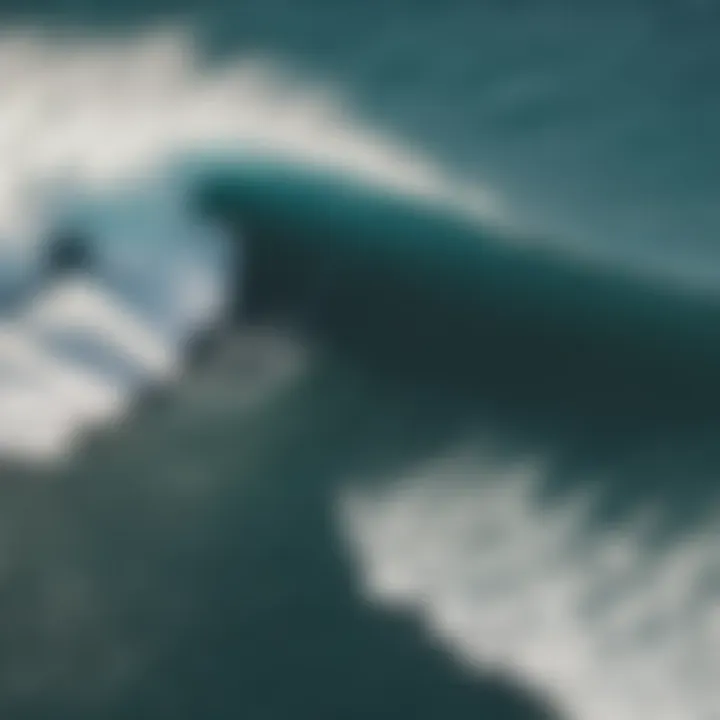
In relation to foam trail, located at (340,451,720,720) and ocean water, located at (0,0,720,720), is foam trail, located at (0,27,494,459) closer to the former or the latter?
ocean water, located at (0,0,720,720)

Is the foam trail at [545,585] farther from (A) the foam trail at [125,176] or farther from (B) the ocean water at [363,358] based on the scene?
(A) the foam trail at [125,176]

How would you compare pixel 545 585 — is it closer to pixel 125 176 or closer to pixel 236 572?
pixel 236 572

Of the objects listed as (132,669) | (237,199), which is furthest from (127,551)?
(237,199)

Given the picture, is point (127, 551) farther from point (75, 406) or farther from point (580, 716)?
point (580, 716)

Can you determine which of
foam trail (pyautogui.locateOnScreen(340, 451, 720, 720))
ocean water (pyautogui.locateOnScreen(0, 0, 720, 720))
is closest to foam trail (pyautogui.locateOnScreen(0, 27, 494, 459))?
ocean water (pyautogui.locateOnScreen(0, 0, 720, 720))

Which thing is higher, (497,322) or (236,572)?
(497,322)

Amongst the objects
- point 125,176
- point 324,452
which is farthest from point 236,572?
point 125,176

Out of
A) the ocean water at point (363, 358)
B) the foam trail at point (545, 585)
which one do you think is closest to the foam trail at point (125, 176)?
the ocean water at point (363, 358)
